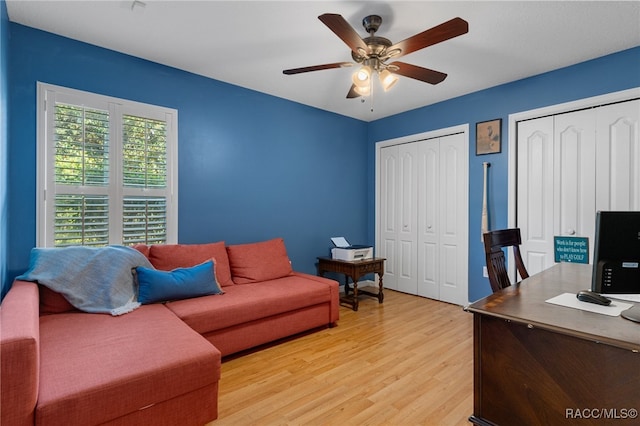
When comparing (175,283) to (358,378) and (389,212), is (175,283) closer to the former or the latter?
→ (358,378)

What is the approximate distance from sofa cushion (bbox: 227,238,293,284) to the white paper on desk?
242 centimetres

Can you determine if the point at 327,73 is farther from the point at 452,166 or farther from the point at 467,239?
the point at 467,239

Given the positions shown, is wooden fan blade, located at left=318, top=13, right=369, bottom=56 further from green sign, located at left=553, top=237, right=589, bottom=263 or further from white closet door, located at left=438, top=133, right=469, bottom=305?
green sign, located at left=553, top=237, right=589, bottom=263

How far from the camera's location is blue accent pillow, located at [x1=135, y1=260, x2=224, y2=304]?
2408 mm

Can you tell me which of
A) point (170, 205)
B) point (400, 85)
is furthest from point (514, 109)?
point (170, 205)

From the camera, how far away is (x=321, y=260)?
13.4 feet

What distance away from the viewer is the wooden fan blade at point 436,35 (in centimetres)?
176

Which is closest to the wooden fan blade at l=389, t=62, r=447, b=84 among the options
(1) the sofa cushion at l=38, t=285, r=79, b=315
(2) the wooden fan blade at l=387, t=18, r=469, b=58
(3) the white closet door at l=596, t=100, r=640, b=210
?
(2) the wooden fan blade at l=387, t=18, r=469, b=58

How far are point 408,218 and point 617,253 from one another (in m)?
3.21

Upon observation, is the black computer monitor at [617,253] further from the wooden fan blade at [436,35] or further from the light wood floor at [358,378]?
the wooden fan blade at [436,35]

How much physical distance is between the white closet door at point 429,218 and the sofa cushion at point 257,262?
1.92 metres

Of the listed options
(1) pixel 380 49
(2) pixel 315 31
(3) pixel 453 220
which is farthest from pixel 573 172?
(2) pixel 315 31

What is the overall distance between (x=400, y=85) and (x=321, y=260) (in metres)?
2.27

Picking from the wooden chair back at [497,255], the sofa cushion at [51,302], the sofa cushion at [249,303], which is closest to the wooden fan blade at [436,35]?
the wooden chair back at [497,255]
